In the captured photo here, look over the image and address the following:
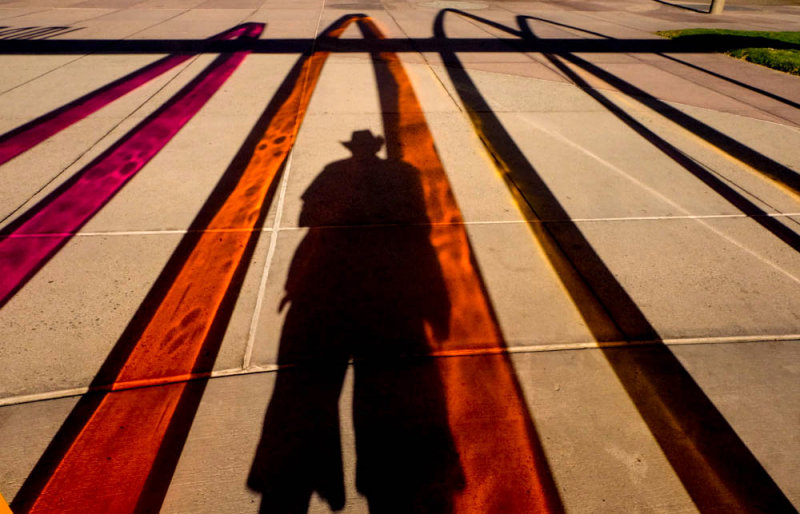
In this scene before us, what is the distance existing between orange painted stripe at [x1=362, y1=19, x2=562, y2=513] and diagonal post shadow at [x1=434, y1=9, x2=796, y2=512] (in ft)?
2.13

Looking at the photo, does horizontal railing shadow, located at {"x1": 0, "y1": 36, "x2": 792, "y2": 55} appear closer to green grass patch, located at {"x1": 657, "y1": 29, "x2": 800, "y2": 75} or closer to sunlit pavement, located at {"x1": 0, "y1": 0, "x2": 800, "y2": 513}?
green grass patch, located at {"x1": 657, "y1": 29, "x2": 800, "y2": 75}

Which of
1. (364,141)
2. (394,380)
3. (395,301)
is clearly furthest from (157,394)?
Answer: (364,141)

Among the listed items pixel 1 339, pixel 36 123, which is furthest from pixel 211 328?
pixel 36 123

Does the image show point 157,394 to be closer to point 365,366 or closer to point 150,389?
point 150,389

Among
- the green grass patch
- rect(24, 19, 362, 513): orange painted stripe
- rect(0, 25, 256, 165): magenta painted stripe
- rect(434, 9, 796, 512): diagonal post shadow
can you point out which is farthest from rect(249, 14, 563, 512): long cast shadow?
the green grass patch

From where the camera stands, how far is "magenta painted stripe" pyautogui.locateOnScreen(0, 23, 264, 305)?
3.78 meters

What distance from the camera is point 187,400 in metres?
2.66

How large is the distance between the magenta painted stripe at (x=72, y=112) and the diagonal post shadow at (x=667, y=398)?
582 cm

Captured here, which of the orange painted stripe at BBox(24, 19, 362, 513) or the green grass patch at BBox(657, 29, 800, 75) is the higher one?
the green grass patch at BBox(657, 29, 800, 75)

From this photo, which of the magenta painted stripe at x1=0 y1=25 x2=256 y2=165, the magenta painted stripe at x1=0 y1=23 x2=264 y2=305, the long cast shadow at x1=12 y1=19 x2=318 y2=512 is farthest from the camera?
the magenta painted stripe at x1=0 y1=25 x2=256 y2=165

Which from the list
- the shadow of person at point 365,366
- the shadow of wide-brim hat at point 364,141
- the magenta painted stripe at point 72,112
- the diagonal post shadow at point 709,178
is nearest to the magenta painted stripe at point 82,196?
the magenta painted stripe at point 72,112

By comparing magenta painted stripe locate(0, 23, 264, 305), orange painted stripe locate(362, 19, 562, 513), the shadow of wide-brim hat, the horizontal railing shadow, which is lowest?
orange painted stripe locate(362, 19, 562, 513)

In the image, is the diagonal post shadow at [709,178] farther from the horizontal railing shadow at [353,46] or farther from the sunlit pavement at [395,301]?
the horizontal railing shadow at [353,46]

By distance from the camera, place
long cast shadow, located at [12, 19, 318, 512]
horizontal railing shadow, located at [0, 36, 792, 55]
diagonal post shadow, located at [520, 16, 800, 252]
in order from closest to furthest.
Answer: long cast shadow, located at [12, 19, 318, 512] → diagonal post shadow, located at [520, 16, 800, 252] → horizontal railing shadow, located at [0, 36, 792, 55]
